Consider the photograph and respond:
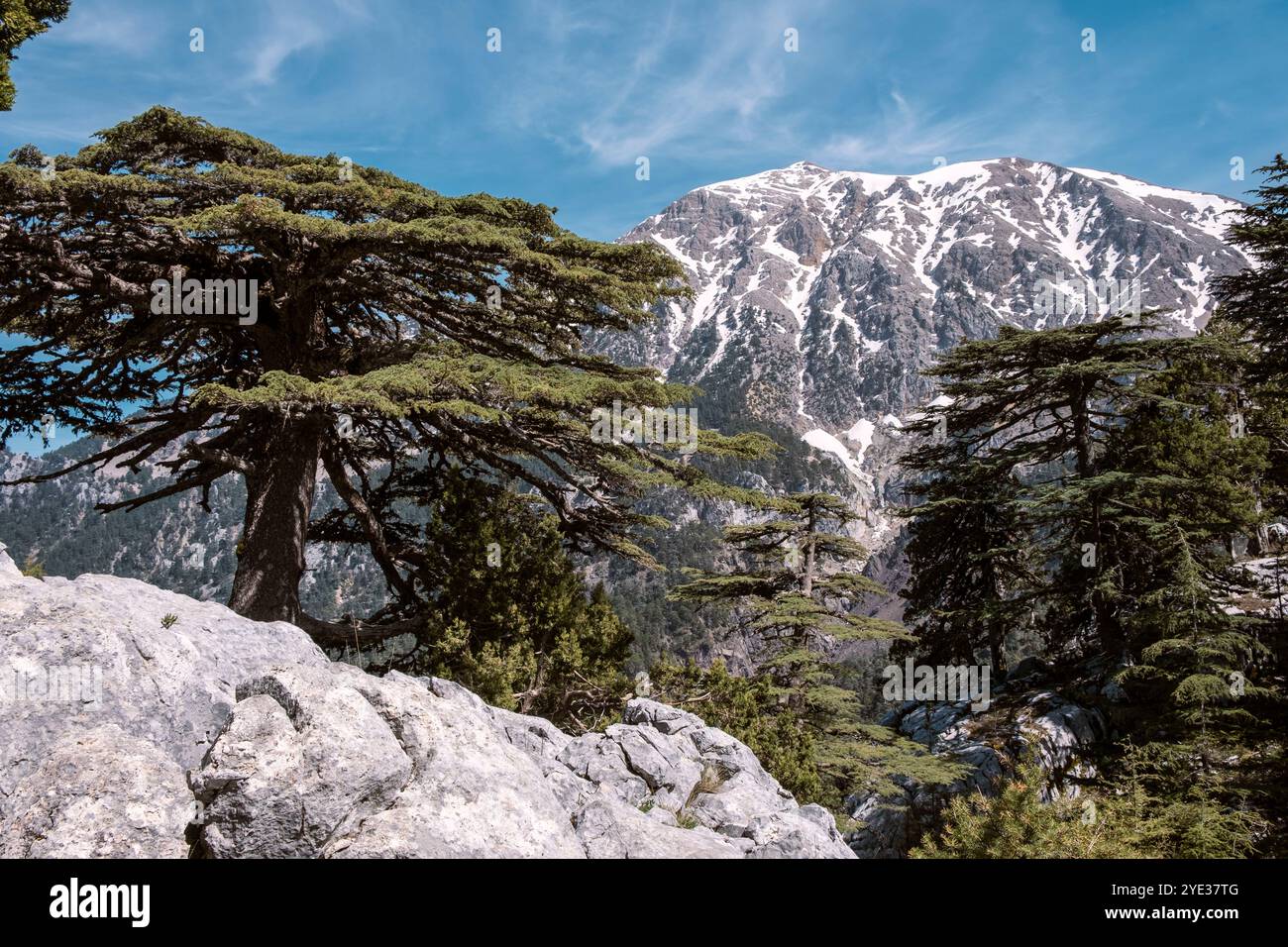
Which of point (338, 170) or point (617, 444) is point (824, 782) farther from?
point (338, 170)

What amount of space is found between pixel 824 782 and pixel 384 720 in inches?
509

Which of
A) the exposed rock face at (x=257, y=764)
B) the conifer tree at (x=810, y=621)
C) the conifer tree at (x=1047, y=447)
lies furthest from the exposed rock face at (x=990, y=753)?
the exposed rock face at (x=257, y=764)

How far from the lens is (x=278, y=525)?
12.6 m

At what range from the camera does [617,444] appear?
12.4 metres

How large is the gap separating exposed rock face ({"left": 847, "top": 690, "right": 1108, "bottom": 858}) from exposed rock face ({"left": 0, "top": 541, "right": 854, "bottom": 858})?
12.4 m

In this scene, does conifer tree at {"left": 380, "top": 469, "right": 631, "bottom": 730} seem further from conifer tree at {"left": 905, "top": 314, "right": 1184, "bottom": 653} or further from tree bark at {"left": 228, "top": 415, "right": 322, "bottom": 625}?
conifer tree at {"left": 905, "top": 314, "right": 1184, "bottom": 653}

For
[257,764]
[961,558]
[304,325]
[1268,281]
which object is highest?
[1268,281]

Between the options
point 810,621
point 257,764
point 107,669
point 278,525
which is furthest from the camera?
point 810,621

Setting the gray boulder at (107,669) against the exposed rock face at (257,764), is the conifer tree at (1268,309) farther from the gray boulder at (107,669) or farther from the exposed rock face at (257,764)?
the gray boulder at (107,669)

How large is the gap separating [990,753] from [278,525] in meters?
17.7

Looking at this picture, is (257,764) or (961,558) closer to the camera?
(257,764)

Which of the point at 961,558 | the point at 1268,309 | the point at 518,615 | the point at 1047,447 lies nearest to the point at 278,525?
the point at 518,615

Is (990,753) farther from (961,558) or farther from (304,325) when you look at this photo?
(304,325)
